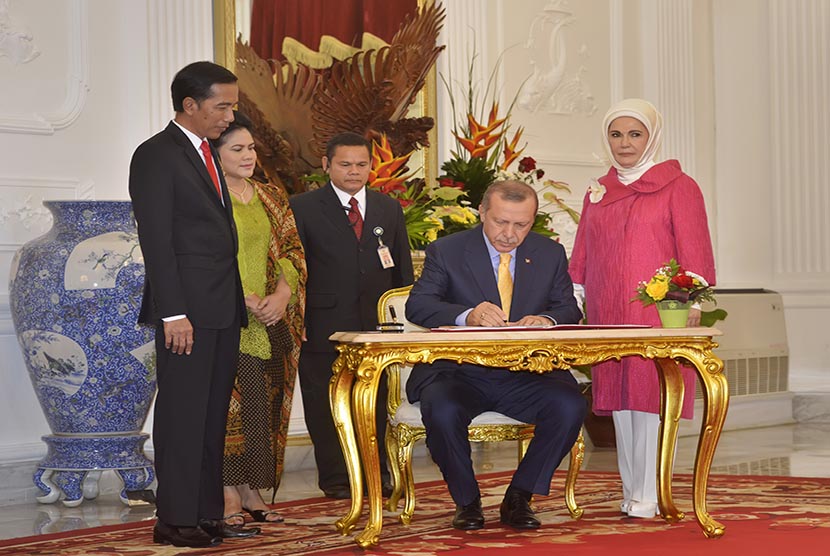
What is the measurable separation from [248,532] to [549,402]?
108 cm

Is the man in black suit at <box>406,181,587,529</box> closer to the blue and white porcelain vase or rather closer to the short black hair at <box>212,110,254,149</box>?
the short black hair at <box>212,110,254,149</box>

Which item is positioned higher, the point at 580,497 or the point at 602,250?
the point at 602,250

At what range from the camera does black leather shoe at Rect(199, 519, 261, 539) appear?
154 inches

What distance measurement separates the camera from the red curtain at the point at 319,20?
6.47 meters

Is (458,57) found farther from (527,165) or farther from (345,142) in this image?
(345,142)

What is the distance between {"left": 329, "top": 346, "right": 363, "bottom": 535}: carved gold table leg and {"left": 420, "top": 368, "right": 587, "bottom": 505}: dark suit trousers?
11.5 inches

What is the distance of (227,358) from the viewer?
12.9 feet

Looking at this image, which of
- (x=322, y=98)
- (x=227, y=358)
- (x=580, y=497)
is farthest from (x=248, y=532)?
(x=322, y=98)

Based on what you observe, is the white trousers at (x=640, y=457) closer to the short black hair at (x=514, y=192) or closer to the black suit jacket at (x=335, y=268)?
the short black hair at (x=514, y=192)

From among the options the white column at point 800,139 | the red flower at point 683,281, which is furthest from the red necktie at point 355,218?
the white column at point 800,139

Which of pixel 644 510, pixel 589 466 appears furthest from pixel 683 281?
pixel 589 466

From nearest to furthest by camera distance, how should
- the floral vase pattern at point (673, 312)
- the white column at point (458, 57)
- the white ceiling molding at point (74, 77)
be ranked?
the floral vase pattern at point (673, 312), the white ceiling molding at point (74, 77), the white column at point (458, 57)

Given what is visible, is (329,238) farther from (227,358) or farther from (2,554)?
(2,554)

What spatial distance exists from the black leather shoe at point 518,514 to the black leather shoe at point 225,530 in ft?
Answer: 2.70
